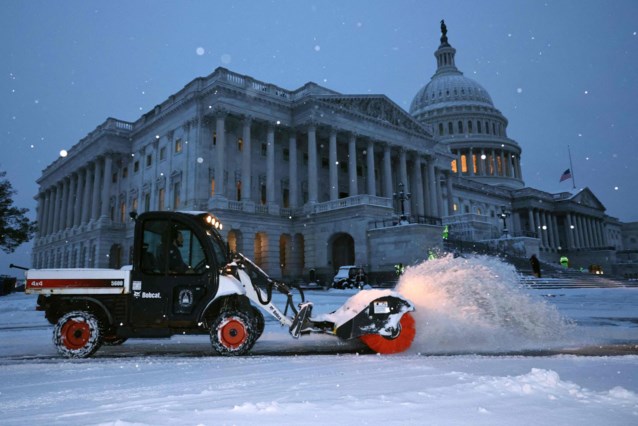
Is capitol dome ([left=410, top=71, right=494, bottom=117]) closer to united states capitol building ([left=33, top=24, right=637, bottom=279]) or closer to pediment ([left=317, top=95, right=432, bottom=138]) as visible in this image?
united states capitol building ([left=33, top=24, right=637, bottom=279])

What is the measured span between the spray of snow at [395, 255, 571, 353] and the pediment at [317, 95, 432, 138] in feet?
99.7

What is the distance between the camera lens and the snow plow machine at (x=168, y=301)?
7180mm

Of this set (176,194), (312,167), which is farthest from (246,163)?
(176,194)

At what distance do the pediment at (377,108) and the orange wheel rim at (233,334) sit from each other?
105 feet

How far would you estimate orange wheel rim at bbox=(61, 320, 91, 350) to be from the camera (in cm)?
715

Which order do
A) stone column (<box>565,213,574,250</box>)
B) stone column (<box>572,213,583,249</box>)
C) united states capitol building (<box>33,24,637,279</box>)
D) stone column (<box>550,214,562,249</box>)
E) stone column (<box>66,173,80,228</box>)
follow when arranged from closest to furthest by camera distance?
united states capitol building (<box>33,24,637,279</box>), stone column (<box>66,173,80,228</box>), stone column (<box>550,214,562,249</box>), stone column (<box>565,213,574,250</box>), stone column (<box>572,213,583,249</box>)

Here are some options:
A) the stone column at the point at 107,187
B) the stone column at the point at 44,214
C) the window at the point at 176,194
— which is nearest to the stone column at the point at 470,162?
the window at the point at 176,194

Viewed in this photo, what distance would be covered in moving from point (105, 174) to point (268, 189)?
2023 cm

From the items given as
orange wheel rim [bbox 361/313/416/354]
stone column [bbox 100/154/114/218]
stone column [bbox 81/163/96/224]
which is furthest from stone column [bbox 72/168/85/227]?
orange wheel rim [bbox 361/313/416/354]

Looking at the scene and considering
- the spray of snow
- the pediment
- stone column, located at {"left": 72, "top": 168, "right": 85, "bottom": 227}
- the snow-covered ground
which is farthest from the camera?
stone column, located at {"left": 72, "top": 168, "right": 85, "bottom": 227}

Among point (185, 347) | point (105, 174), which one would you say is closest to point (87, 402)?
point (185, 347)

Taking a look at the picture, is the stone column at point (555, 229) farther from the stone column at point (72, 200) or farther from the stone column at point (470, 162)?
the stone column at point (72, 200)

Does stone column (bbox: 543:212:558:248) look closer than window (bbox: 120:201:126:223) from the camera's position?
No

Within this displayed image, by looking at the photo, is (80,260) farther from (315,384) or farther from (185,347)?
(315,384)
